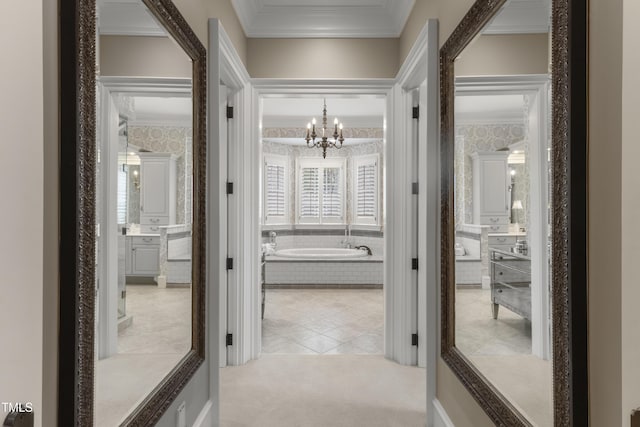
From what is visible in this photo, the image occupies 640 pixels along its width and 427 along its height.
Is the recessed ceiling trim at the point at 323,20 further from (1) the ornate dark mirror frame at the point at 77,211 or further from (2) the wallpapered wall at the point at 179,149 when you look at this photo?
(1) the ornate dark mirror frame at the point at 77,211

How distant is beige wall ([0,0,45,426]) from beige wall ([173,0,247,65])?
1.14 m

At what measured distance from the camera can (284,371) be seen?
2.97m

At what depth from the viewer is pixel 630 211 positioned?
0.88m

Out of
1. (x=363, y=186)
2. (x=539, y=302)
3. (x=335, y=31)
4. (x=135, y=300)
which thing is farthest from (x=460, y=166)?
(x=363, y=186)

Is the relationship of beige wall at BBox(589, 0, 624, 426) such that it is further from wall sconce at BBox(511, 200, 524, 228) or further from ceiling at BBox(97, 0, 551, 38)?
ceiling at BBox(97, 0, 551, 38)

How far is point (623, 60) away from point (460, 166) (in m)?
0.95

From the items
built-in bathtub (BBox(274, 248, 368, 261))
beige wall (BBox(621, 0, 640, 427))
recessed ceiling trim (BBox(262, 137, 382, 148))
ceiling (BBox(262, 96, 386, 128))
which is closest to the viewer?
beige wall (BBox(621, 0, 640, 427))

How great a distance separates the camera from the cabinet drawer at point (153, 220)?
4.52 feet

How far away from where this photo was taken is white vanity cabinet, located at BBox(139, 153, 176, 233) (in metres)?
1.38

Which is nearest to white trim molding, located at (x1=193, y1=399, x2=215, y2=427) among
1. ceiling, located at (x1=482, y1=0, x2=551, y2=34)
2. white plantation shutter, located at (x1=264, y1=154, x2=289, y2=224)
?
ceiling, located at (x1=482, y1=0, x2=551, y2=34)

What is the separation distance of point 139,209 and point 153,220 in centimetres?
12

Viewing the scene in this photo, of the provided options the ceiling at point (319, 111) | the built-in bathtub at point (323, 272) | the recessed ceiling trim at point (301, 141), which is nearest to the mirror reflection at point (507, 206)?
the built-in bathtub at point (323, 272)

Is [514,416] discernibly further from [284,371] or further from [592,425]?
[284,371]

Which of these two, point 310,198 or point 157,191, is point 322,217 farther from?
point 157,191
